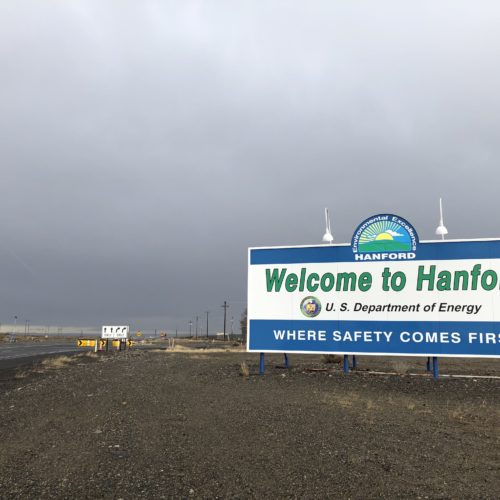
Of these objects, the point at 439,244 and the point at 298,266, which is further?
the point at 298,266

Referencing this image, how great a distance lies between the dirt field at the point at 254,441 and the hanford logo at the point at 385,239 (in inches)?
162

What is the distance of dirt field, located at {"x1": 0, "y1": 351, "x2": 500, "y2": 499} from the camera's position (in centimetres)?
583

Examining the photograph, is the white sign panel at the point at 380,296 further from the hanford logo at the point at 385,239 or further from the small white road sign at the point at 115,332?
the small white road sign at the point at 115,332

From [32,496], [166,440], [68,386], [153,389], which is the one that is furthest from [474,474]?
[68,386]

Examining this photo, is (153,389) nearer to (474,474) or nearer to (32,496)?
(32,496)

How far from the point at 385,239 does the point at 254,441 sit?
9.93 meters

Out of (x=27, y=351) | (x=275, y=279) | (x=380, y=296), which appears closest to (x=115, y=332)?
(x=27, y=351)

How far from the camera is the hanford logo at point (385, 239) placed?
627 inches

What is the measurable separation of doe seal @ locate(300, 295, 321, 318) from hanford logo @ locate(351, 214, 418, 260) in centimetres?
203

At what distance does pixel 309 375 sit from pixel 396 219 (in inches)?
229

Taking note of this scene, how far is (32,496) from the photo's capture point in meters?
5.59

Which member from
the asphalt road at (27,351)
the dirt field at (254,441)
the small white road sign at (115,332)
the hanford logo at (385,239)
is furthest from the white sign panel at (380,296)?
the asphalt road at (27,351)

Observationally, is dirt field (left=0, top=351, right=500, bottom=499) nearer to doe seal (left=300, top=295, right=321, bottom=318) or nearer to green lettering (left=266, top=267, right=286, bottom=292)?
doe seal (left=300, top=295, right=321, bottom=318)

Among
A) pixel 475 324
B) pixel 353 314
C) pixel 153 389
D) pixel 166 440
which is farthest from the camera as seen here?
pixel 353 314
